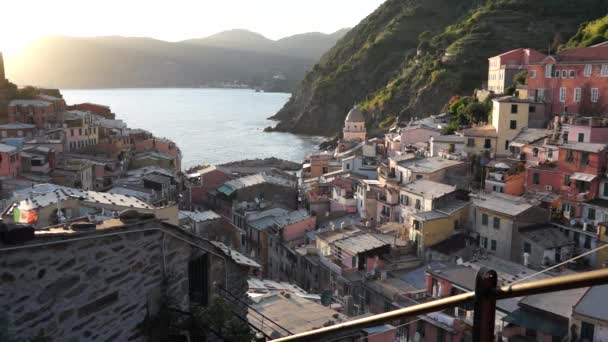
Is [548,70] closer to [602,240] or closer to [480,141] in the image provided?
[480,141]

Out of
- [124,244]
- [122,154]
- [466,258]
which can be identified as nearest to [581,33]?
[466,258]

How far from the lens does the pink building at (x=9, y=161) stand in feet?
81.8

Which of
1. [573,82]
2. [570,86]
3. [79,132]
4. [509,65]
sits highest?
[509,65]

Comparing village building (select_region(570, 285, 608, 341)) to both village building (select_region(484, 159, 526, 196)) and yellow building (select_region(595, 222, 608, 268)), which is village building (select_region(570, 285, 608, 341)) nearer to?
yellow building (select_region(595, 222, 608, 268))

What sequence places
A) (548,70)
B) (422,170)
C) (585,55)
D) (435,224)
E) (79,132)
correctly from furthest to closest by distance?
(79,132) < (548,70) < (585,55) < (422,170) < (435,224)

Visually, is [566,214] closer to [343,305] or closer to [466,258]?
[466,258]

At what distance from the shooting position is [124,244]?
15.4ft

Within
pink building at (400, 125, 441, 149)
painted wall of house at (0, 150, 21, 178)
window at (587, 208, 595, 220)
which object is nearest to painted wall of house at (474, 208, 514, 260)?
window at (587, 208, 595, 220)

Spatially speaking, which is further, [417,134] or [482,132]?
[417,134]

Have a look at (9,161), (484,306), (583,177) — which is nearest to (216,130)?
(9,161)

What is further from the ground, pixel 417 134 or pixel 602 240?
pixel 417 134

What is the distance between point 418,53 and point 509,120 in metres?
39.6

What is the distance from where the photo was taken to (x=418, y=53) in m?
66.8

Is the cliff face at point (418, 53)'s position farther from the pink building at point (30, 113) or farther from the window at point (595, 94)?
the pink building at point (30, 113)
